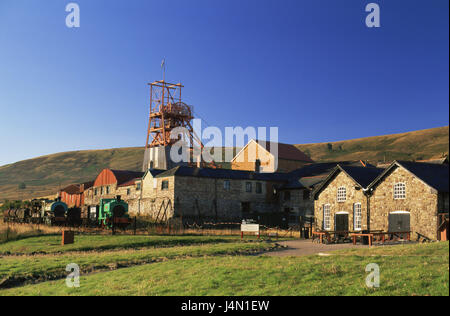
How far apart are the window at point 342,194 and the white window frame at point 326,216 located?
1374 millimetres

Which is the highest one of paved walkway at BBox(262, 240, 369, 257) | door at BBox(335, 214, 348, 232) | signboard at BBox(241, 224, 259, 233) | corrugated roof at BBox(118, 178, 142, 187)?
corrugated roof at BBox(118, 178, 142, 187)

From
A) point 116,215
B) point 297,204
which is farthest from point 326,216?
point 116,215

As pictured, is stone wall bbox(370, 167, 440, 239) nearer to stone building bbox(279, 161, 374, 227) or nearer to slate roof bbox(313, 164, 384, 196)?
slate roof bbox(313, 164, 384, 196)

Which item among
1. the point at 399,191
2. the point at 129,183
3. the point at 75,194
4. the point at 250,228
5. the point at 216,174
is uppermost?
the point at 216,174

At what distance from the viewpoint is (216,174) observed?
177 ft

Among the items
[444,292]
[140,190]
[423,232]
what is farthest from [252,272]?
[140,190]

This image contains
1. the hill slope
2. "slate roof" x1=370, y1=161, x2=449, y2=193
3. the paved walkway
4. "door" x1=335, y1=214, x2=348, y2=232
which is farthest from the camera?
the hill slope

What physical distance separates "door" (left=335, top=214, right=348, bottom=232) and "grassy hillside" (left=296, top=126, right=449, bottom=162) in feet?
268

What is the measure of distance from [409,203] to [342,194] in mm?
6848

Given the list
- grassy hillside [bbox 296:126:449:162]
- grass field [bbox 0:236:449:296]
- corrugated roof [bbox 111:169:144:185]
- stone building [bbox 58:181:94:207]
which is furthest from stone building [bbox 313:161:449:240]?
grassy hillside [bbox 296:126:449:162]

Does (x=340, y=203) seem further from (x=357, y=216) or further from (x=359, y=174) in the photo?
(x=359, y=174)

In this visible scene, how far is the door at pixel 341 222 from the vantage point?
3794 centimetres

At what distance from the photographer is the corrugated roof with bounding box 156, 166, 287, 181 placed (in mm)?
51406
